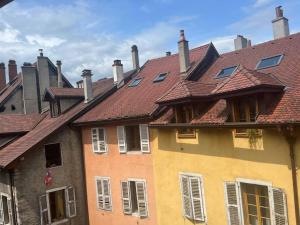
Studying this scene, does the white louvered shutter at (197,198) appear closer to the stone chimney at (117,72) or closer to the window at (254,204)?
the window at (254,204)

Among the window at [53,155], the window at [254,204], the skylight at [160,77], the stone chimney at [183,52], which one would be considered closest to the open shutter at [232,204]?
the window at [254,204]

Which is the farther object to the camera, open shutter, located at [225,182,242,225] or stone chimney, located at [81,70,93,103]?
stone chimney, located at [81,70,93,103]

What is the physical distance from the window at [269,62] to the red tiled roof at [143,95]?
3.58 metres

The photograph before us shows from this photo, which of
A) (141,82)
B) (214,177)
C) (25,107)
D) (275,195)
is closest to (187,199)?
(214,177)

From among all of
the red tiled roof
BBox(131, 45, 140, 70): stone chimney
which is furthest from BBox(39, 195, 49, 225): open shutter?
BBox(131, 45, 140, 70): stone chimney

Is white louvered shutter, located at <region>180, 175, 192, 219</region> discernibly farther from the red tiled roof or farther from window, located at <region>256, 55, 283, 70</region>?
window, located at <region>256, 55, 283, 70</region>

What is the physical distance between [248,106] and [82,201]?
1149 cm

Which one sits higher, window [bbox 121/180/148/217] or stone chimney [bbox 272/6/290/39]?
stone chimney [bbox 272/6/290/39]

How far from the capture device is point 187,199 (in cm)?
1255

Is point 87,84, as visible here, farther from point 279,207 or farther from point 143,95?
point 279,207

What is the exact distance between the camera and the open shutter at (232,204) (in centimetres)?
1070

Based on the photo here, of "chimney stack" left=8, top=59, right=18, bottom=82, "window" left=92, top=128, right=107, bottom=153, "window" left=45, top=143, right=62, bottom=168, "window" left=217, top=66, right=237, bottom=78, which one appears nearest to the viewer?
"window" left=217, top=66, right=237, bottom=78

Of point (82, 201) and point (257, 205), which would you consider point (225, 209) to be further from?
point (82, 201)

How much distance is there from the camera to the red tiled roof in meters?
15.4
